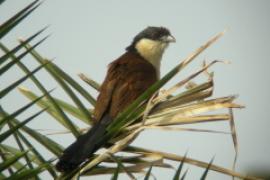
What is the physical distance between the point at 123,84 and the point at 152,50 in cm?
127

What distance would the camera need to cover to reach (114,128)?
6.52ft

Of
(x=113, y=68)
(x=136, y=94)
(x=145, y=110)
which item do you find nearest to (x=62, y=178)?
(x=145, y=110)

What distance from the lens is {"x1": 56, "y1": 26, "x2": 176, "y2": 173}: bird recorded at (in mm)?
2119

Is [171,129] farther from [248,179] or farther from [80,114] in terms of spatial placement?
[80,114]

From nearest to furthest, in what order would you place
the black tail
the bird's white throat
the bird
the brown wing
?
the black tail → the bird → the brown wing → the bird's white throat

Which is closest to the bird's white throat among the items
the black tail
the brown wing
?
the brown wing

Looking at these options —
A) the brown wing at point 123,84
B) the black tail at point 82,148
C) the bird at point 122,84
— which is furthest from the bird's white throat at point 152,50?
the black tail at point 82,148

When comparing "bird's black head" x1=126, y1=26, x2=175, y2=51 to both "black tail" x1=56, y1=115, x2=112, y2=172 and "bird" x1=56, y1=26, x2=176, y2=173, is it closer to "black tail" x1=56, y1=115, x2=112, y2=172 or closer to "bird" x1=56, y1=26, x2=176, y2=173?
"bird" x1=56, y1=26, x2=176, y2=173

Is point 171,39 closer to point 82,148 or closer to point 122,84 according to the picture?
point 122,84

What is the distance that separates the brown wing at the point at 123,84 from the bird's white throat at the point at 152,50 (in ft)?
1.10

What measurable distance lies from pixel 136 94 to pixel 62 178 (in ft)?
5.26

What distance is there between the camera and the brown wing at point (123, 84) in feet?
10.2

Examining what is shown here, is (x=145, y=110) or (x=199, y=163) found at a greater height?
(x=145, y=110)

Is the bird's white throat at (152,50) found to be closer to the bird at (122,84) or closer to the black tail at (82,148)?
the bird at (122,84)
